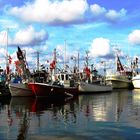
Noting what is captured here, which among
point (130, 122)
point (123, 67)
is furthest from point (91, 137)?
point (123, 67)

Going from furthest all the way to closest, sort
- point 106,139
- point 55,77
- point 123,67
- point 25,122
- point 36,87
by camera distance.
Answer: point 123,67, point 55,77, point 36,87, point 25,122, point 106,139

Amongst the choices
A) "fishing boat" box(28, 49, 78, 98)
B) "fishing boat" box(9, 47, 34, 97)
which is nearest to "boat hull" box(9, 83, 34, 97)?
"fishing boat" box(9, 47, 34, 97)

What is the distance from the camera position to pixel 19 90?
68938mm

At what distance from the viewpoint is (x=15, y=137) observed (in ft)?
84.3

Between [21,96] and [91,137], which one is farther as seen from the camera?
[21,96]

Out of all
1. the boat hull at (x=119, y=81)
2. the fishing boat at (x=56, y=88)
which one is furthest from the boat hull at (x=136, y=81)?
the fishing boat at (x=56, y=88)

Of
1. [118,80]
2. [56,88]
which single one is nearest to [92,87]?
[56,88]

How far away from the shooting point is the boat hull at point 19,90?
223ft

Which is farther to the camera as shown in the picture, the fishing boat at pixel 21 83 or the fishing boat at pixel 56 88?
the fishing boat at pixel 21 83

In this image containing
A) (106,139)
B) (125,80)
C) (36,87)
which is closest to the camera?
(106,139)

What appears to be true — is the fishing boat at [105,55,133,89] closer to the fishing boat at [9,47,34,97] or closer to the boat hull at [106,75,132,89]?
the boat hull at [106,75,132,89]

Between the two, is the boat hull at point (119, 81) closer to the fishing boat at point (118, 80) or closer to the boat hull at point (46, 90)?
the fishing boat at point (118, 80)

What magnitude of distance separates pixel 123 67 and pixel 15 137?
377 feet

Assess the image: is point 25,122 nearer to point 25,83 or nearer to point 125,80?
point 25,83
